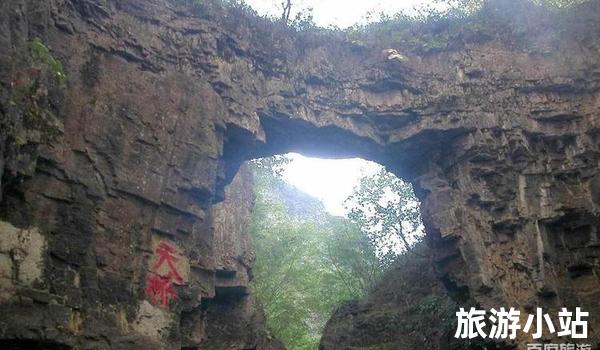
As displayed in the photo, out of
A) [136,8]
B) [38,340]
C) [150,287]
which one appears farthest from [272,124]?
[38,340]

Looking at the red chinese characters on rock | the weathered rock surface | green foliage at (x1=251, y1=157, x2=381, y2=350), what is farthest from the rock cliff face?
green foliage at (x1=251, y1=157, x2=381, y2=350)

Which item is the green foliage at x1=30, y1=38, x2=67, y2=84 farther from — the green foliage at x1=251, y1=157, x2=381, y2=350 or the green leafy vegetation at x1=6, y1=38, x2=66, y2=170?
the green foliage at x1=251, y1=157, x2=381, y2=350

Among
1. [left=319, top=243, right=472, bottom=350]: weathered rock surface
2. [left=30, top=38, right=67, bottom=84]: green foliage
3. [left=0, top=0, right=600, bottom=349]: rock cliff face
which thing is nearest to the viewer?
[left=30, top=38, right=67, bottom=84]: green foliage

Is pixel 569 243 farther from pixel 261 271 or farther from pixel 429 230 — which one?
pixel 261 271

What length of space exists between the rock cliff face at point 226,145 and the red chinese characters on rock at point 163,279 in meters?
0.03

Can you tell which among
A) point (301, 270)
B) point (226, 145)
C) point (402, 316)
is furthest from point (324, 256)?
point (226, 145)

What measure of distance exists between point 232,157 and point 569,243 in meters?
7.71

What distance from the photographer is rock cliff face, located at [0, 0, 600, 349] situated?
712 centimetres

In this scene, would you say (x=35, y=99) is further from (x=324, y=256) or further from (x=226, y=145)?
(x=324, y=256)

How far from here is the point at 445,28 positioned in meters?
13.2

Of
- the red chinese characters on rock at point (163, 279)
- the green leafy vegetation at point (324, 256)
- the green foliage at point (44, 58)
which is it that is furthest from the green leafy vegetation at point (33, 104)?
the green leafy vegetation at point (324, 256)

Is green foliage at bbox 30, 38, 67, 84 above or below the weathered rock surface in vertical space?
above

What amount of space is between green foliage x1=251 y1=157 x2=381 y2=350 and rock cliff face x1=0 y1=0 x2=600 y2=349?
542cm

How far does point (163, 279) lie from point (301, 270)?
12787mm
